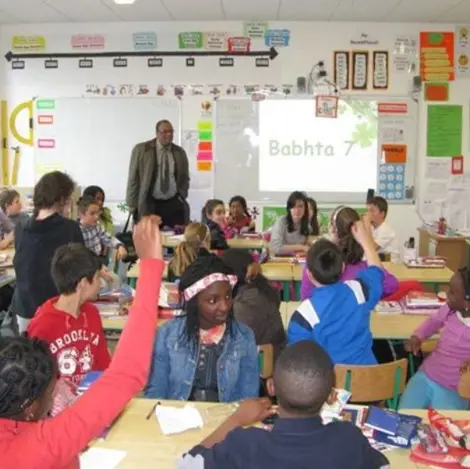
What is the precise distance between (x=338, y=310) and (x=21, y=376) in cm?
184

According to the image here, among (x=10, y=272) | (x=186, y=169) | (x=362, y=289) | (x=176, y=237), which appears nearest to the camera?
(x=362, y=289)

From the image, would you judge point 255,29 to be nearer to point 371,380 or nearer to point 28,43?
point 28,43

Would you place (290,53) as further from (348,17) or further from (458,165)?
(458,165)

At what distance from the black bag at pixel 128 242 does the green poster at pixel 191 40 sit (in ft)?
7.30

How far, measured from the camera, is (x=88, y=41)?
26.2 feet

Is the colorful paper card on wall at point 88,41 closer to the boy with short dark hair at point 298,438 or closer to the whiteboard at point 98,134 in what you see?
the whiteboard at point 98,134

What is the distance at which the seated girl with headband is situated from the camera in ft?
8.39

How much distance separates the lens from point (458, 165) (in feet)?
26.3

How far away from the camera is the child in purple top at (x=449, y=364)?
3037 mm

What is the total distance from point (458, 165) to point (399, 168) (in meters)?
0.73

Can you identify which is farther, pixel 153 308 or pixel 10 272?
pixel 10 272

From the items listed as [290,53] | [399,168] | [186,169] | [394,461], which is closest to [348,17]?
[290,53]

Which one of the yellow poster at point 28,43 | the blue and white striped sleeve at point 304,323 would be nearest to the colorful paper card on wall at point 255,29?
the yellow poster at point 28,43

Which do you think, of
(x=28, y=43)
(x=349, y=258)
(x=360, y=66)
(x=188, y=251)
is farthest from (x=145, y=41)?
(x=349, y=258)
